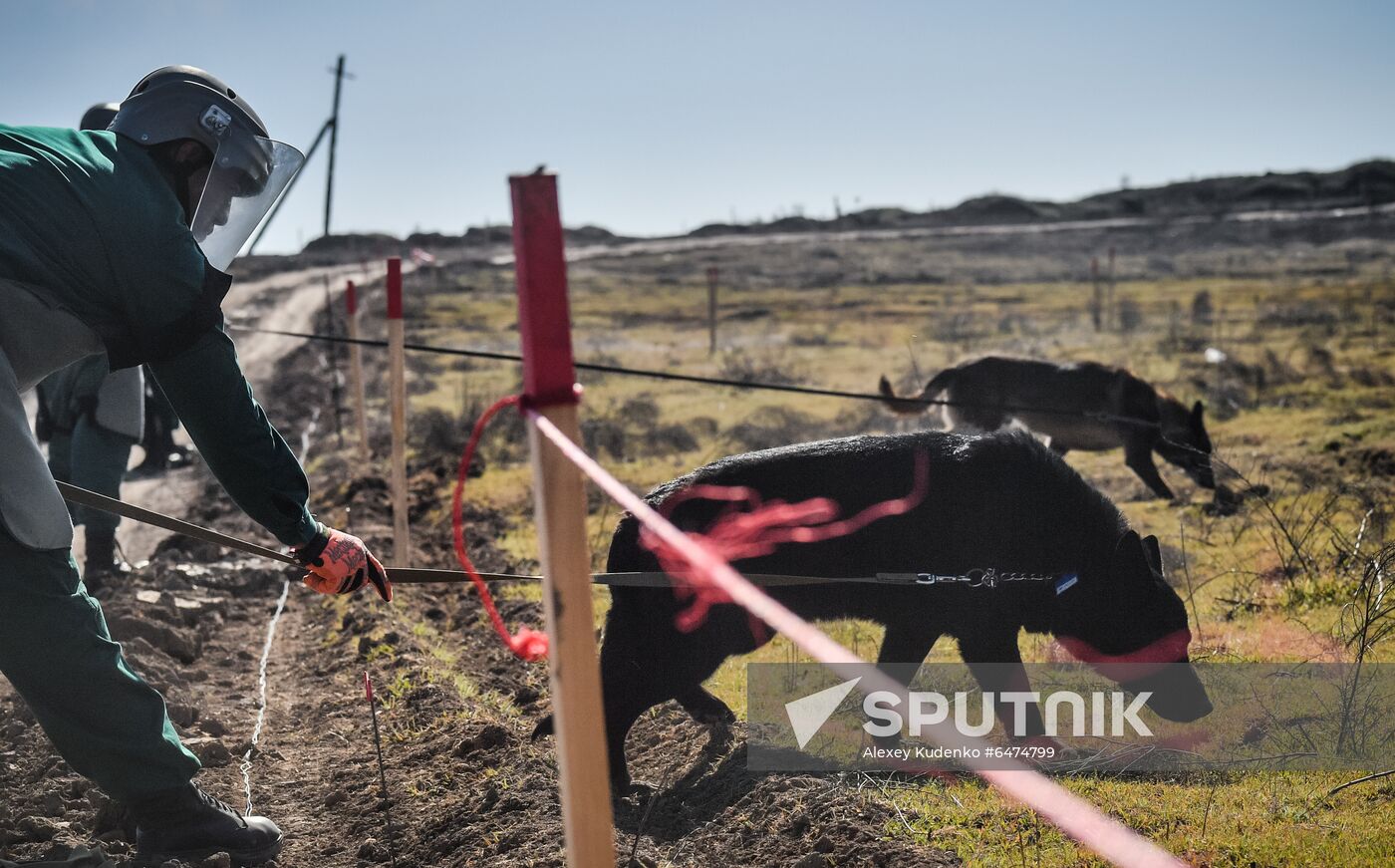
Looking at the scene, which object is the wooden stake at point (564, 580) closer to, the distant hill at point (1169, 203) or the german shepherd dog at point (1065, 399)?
the german shepherd dog at point (1065, 399)

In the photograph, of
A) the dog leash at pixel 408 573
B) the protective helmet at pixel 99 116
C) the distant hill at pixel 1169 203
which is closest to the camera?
the dog leash at pixel 408 573

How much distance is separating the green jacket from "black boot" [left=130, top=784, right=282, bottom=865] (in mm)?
846

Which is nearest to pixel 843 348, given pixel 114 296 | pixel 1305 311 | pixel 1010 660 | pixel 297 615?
pixel 1305 311

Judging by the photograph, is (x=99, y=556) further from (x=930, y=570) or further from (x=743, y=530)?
(x=930, y=570)

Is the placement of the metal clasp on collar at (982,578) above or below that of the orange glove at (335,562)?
below

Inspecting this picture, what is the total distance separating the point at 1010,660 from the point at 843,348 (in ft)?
62.0

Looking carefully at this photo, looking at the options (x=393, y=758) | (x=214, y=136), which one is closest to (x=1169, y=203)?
(x=393, y=758)

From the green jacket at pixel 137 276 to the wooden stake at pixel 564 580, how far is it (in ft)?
5.03

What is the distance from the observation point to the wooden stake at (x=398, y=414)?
21.0 ft

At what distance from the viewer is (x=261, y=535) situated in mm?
8594

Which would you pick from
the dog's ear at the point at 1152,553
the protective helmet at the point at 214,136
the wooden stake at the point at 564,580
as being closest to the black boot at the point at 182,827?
Answer: the protective helmet at the point at 214,136

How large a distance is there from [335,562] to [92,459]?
4.03m

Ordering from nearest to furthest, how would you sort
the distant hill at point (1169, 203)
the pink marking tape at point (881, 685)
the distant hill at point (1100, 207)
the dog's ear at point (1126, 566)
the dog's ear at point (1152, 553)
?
the pink marking tape at point (881, 685), the dog's ear at point (1126, 566), the dog's ear at point (1152, 553), the distant hill at point (1100, 207), the distant hill at point (1169, 203)

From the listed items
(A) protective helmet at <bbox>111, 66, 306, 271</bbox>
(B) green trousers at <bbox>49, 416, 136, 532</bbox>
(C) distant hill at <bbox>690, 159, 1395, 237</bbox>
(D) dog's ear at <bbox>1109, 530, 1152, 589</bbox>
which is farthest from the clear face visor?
(C) distant hill at <bbox>690, 159, 1395, 237</bbox>
